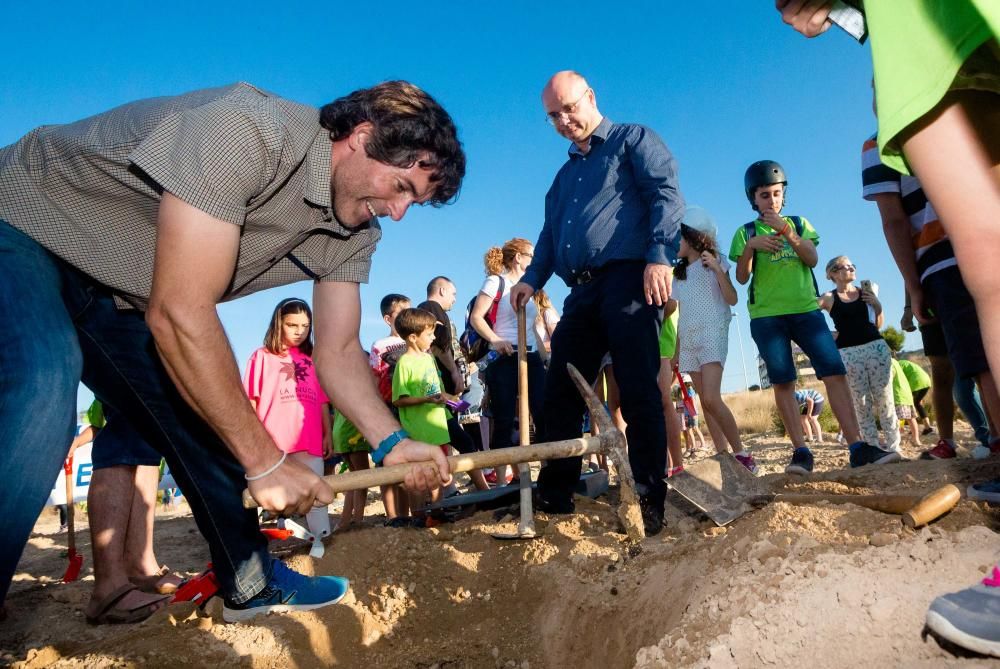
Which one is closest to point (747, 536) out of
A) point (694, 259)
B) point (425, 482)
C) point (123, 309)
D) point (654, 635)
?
point (654, 635)

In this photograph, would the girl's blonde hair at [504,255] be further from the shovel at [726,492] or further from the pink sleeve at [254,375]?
the shovel at [726,492]

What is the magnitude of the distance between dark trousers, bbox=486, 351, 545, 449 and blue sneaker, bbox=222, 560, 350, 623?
254cm

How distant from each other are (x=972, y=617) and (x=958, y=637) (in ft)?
0.15

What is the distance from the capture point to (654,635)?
1.91m

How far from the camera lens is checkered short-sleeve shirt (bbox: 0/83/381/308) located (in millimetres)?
1740

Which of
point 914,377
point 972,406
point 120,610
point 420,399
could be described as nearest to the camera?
point 120,610

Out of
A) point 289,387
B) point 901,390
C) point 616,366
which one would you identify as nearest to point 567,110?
point 616,366

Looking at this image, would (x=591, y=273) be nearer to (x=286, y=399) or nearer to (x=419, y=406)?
(x=419, y=406)

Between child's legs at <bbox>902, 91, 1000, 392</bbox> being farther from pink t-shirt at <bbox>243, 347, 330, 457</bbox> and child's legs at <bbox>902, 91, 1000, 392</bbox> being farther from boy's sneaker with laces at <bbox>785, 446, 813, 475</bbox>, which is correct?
pink t-shirt at <bbox>243, 347, 330, 457</bbox>

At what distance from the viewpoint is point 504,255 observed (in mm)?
5570

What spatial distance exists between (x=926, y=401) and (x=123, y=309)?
1456 cm

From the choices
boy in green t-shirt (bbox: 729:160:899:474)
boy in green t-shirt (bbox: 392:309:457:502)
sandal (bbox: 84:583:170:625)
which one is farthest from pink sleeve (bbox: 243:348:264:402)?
boy in green t-shirt (bbox: 729:160:899:474)

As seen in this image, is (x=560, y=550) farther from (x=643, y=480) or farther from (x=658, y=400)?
(x=658, y=400)

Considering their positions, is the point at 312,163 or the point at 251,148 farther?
the point at 312,163
